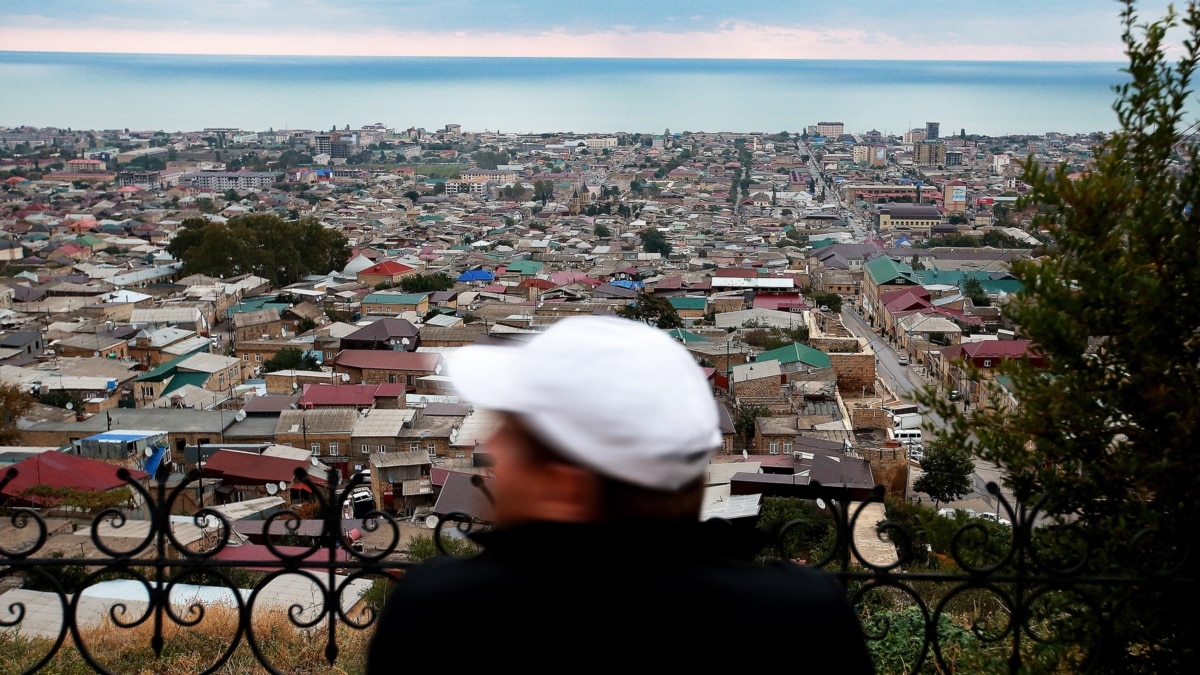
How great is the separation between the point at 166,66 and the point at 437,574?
5883 inches

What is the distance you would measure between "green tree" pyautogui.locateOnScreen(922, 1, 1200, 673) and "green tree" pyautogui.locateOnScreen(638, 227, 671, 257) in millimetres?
20471

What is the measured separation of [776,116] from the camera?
69062 millimetres

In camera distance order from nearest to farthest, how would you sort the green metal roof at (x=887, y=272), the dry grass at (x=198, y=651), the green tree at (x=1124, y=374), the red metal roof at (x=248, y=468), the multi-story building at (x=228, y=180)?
1. the green tree at (x=1124, y=374)
2. the dry grass at (x=198, y=651)
3. the red metal roof at (x=248, y=468)
4. the green metal roof at (x=887, y=272)
5. the multi-story building at (x=228, y=180)

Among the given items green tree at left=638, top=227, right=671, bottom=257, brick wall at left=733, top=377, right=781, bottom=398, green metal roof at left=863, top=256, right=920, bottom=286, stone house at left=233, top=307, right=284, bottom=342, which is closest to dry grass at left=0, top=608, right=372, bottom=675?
brick wall at left=733, top=377, right=781, bottom=398

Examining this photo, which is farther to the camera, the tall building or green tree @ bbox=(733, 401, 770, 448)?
the tall building

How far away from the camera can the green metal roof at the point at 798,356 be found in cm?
1027

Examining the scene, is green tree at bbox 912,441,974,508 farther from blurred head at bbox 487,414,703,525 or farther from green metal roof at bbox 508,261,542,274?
green metal roof at bbox 508,261,542,274

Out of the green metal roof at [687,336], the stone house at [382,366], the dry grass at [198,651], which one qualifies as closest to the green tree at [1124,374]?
the dry grass at [198,651]

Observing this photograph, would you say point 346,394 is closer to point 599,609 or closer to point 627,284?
point 627,284

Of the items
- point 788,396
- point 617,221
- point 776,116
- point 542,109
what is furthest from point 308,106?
point 788,396

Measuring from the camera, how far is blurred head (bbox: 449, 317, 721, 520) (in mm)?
536

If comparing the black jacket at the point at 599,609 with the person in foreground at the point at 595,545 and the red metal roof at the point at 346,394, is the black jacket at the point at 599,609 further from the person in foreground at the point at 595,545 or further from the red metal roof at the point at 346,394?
the red metal roof at the point at 346,394

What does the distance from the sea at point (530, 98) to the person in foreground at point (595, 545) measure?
60.3 m

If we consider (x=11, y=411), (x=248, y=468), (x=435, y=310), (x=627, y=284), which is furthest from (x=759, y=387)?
(x=627, y=284)
